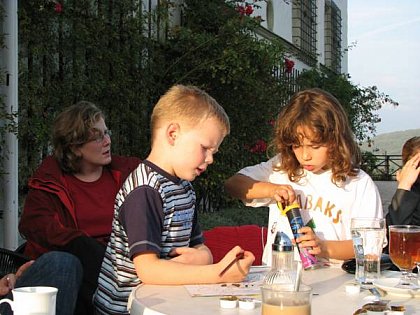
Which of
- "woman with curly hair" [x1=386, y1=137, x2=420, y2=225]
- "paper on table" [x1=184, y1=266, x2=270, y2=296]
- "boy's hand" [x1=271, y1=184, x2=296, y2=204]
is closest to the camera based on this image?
"paper on table" [x1=184, y1=266, x2=270, y2=296]

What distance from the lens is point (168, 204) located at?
211cm

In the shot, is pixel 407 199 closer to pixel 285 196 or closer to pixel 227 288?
pixel 285 196

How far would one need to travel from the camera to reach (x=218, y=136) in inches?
86.4

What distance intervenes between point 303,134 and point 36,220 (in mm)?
1248

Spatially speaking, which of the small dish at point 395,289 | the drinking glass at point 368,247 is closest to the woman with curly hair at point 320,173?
the drinking glass at point 368,247

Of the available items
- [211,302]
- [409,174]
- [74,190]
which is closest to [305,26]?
[409,174]

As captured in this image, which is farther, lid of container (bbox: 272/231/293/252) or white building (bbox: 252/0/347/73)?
white building (bbox: 252/0/347/73)

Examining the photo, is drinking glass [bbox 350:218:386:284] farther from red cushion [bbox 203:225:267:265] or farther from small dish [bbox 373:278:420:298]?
red cushion [bbox 203:225:267:265]

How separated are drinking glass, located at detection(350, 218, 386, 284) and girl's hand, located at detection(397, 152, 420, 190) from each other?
1.64m

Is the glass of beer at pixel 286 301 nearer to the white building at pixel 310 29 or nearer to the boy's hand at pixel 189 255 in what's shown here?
the boy's hand at pixel 189 255

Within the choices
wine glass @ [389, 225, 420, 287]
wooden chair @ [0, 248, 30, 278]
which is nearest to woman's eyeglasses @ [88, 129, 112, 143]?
wooden chair @ [0, 248, 30, 278]

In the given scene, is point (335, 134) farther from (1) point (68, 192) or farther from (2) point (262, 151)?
(2) point (262, 151)

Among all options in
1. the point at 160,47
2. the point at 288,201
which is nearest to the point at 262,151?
the point at 160,47

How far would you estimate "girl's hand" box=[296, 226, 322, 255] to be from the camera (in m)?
2.24
